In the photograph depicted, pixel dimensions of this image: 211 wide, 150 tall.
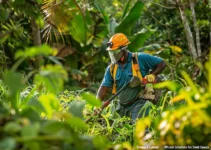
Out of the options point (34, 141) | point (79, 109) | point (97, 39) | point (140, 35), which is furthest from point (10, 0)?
point (97, 39)

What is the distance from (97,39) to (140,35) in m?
1.50

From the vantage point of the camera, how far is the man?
24.0ft

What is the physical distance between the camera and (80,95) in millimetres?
6750

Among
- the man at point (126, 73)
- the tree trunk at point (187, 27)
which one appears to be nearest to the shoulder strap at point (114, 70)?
the man at point (126, 73)

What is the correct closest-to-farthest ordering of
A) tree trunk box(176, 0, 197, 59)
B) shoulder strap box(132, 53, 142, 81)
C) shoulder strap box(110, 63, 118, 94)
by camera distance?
shoulder strap box(132, 53, 142, 81) < shoulder strap box(110, 63, 118, 94) < tree trunk box(176, 0, 197, 59)

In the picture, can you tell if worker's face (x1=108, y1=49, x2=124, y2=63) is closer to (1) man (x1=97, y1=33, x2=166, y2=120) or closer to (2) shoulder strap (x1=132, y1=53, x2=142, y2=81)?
(1) man (x1=97, y1=33, x2=166, y2=120)

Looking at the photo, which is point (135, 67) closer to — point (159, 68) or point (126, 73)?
point (126, 73)

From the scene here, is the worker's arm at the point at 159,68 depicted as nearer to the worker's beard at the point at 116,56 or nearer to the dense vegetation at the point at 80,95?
the dense vegetation at the point at 80,95

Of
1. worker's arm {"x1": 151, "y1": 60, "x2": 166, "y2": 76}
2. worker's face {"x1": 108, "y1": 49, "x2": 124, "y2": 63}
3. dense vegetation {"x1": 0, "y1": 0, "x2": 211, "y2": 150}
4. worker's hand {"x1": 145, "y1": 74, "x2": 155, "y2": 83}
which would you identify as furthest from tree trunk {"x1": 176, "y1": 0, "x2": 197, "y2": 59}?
worker's hand {"x1": 145, "y1": 74, "x2": 155, "y2": 83}

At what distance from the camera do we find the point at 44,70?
7.56 ft

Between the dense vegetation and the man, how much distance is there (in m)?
0.28

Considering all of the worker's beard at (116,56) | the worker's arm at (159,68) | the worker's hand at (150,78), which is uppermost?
the worker's beard at (116,56)

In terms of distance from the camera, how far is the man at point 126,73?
7301 mm

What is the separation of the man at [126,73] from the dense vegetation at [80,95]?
278 mm
